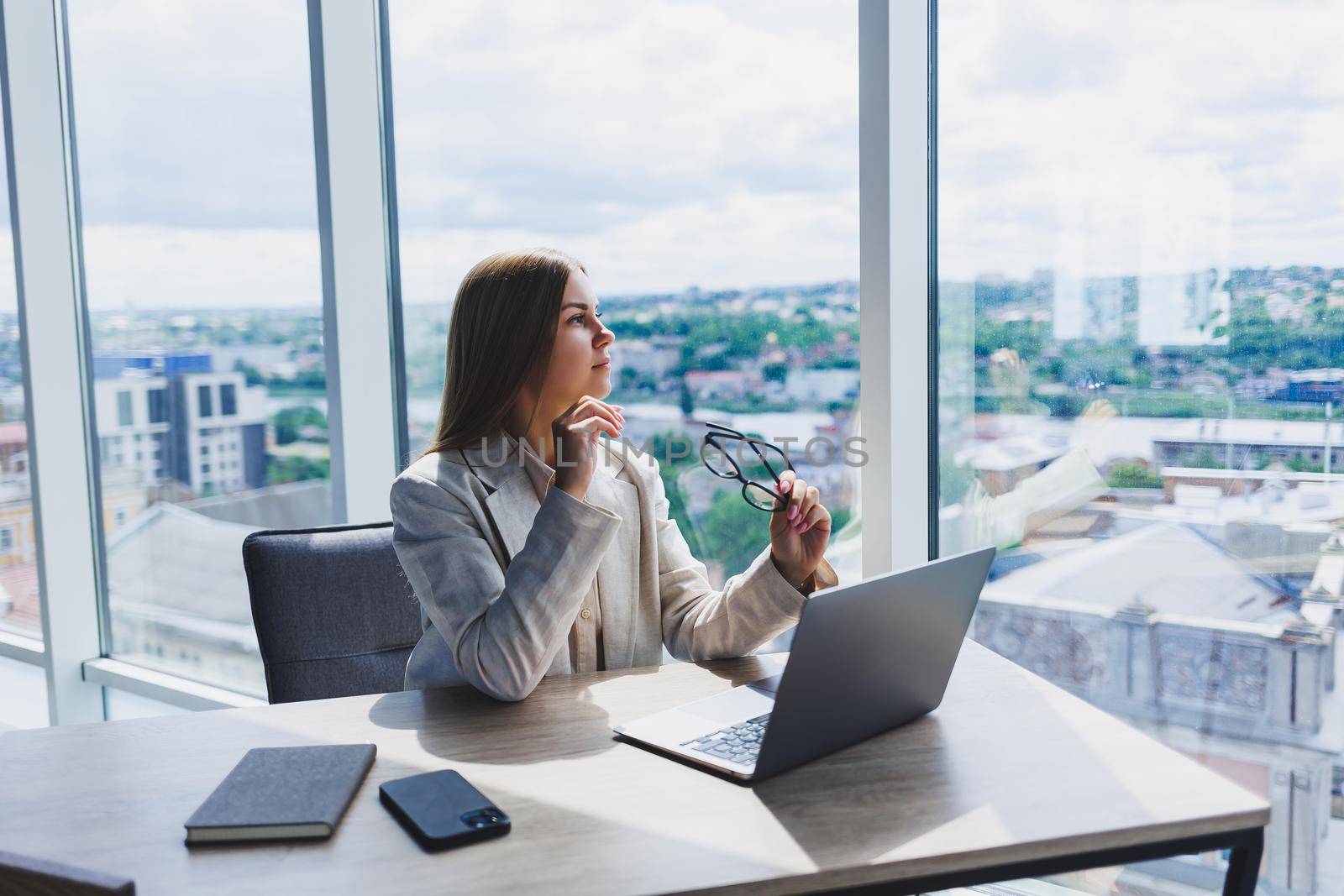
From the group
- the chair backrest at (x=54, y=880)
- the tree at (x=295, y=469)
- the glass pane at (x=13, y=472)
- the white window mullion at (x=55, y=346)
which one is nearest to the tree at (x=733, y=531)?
the tree at (x=295, y=469)

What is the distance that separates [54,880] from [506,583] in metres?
0.75

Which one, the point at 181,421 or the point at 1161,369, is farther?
the point at 181,421

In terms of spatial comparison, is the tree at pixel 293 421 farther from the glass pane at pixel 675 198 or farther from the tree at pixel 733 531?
the tree at pixel 733 531

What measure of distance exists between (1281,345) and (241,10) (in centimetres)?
269

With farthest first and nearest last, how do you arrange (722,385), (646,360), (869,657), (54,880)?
1. (646,360)
2. (722,385)
3. (869,657)
4. (54,880)

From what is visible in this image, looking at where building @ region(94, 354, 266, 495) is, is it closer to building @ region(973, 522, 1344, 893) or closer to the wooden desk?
the wooden desk

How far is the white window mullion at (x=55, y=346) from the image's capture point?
119 inches

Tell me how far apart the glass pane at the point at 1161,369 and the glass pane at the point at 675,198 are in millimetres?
271

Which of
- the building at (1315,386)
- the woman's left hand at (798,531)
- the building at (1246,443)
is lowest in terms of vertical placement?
the woman's left hand at (798,531)

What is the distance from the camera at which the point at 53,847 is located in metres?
0.95

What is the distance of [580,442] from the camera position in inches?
56.1

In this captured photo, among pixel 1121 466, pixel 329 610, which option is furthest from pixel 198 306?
pixel 1121 466

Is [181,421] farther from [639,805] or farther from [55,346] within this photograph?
[639,805]

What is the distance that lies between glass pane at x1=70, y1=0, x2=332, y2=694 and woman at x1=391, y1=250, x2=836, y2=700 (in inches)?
53.9
